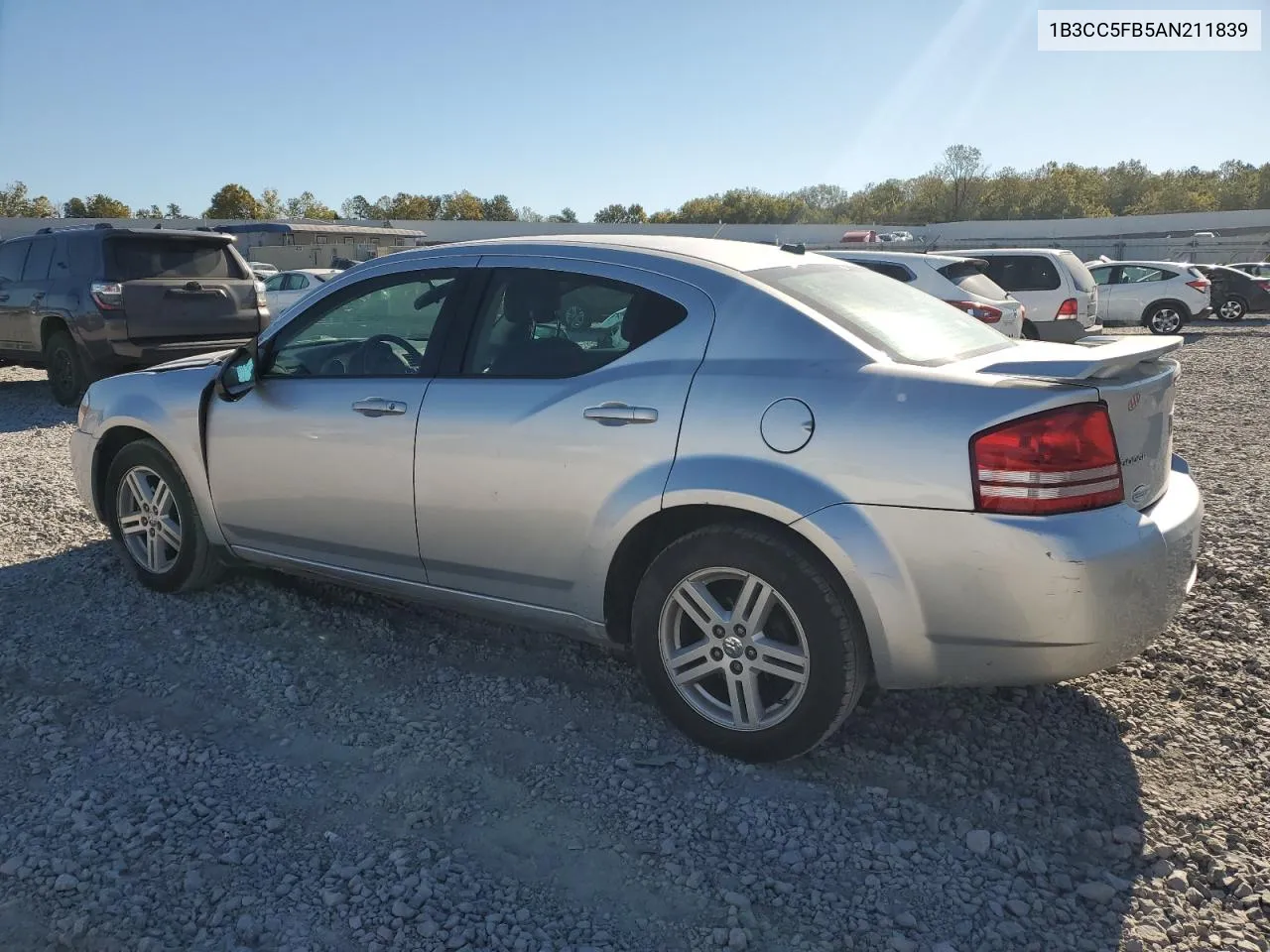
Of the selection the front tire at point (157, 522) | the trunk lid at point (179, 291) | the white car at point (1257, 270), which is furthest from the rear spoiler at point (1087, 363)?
the white car at point (1257, 270)

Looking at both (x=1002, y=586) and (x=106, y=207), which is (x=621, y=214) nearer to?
(x=106, y=207)

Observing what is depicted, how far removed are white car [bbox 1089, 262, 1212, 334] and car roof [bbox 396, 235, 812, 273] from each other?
1965cm

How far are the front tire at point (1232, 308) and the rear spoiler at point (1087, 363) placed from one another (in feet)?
79.1

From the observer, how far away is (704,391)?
2.98 m

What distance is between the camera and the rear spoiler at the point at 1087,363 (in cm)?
269

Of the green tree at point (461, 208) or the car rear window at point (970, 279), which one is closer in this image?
the car rear window at point (970, 279)

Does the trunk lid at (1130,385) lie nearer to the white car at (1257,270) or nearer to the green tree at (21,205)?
the white car at (1257,270)

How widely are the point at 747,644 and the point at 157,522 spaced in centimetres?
308

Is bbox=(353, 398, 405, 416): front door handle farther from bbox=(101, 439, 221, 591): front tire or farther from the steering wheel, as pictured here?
bbox=(101, 439, 221, 591): front tire

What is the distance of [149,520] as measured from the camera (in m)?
4.55

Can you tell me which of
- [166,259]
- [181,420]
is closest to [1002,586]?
[181,420]

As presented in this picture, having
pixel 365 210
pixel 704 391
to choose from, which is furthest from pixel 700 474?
pixel 365 210

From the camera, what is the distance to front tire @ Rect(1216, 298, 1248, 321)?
75.6 feet

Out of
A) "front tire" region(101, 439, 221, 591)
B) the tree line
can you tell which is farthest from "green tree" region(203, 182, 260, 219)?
"front tire" region(101, 439, 221, 591)
